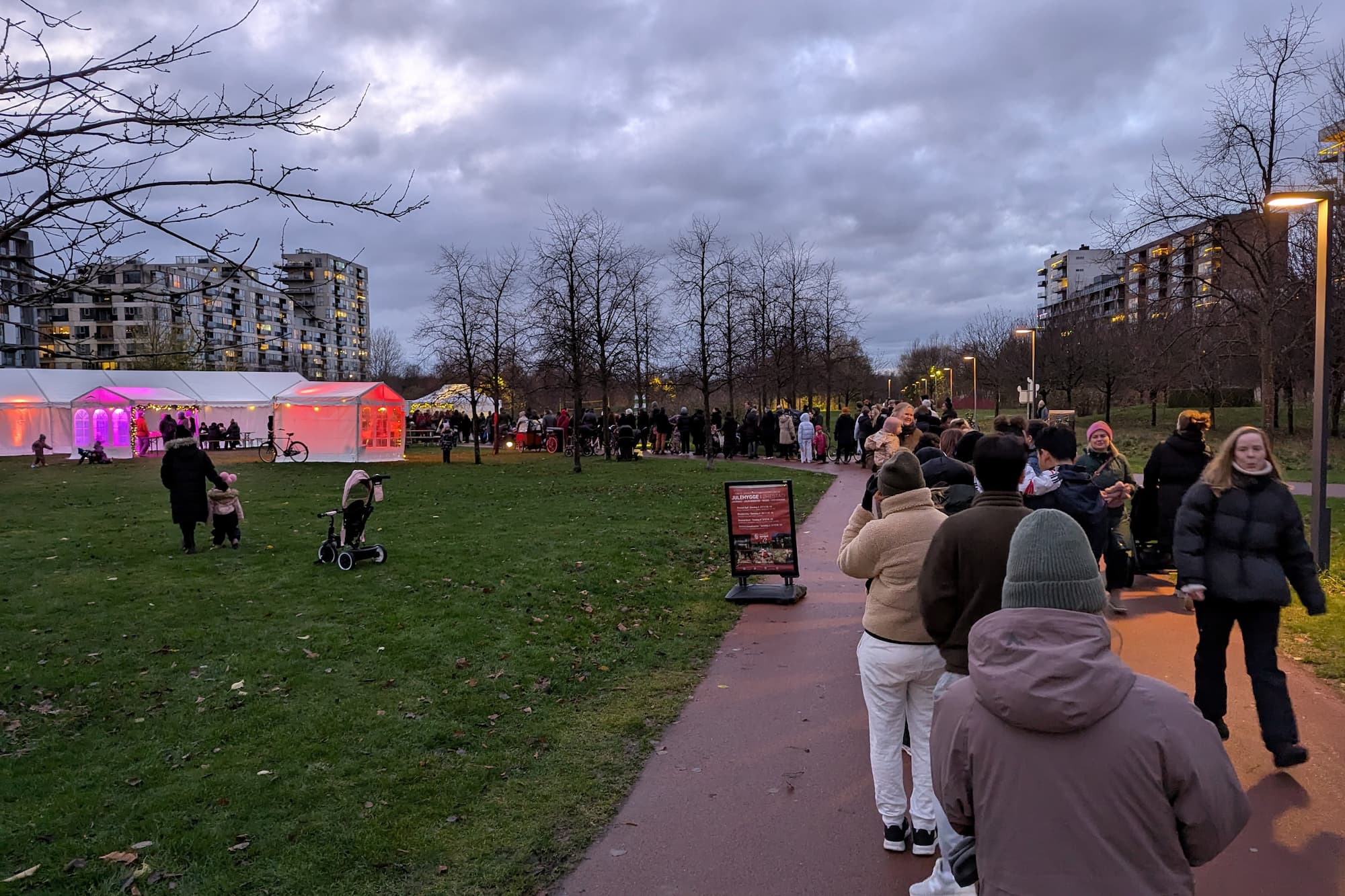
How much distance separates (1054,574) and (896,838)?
2508 mm

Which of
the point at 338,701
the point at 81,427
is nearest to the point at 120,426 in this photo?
the point at 81,427

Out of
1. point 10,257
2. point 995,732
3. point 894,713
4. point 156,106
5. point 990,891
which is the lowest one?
point 894,713

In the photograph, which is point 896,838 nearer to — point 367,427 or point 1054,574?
point 1054,574

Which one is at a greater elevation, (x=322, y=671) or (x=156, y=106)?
(x=156, y=106)

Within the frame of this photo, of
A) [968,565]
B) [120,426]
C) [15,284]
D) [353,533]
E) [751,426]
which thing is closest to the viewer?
[968,565]

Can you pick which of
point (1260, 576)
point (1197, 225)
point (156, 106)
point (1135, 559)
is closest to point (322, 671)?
point (156, 106)

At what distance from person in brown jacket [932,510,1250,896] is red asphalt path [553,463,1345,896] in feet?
1.84

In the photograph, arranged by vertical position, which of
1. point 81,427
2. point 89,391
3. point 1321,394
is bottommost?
point 81,427

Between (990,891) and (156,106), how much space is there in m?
4.40

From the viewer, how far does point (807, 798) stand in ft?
14.7

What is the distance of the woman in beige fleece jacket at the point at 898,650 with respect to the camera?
3783 mm

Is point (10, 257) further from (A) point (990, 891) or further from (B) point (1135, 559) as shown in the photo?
(B) point (1135, 559)

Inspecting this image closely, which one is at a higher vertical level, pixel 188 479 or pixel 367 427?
pixel 367 427

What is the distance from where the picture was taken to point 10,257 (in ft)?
12.8
